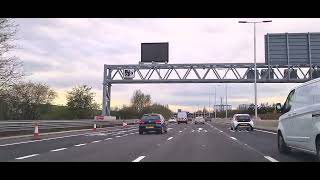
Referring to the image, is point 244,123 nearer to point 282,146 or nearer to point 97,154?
point 282,146

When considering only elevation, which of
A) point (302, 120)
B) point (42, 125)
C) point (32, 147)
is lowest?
point (32, 147)

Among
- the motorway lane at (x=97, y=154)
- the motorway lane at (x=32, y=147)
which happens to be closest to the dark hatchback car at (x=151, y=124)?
the motorway lane at (x=32, y=147)

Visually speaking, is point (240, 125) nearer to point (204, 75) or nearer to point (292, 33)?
point (292, 33)

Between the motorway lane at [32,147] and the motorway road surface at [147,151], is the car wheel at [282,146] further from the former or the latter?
the motorway lane at [32,147]

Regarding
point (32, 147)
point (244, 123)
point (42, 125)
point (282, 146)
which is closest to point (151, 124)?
point (42, 125)

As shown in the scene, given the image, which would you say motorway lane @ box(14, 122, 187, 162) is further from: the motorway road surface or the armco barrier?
the armco barrier

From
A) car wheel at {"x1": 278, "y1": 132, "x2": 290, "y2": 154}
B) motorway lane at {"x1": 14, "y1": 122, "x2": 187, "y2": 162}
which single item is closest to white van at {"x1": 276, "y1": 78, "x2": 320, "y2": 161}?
car wheel at {"x1": 278, "y1": 132, "x2": 290, "y2": 154}

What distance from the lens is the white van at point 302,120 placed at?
13078 millimetres

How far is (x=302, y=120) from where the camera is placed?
1419cm
